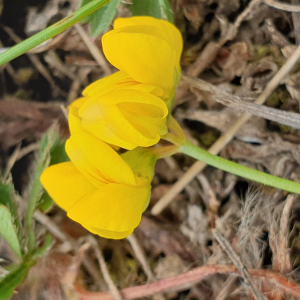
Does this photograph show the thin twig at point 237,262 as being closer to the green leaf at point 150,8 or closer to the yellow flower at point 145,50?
the yellow flower at point 145,50

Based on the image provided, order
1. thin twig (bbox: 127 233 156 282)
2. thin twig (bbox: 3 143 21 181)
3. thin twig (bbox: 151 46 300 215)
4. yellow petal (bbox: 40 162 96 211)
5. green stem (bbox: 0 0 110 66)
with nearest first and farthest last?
green stem (bbox: 0 0 110 66) < yellow petal (bbox: 40 162 96 211) < thin twig (bbox: 151 46 300 215) < thin twig (bbox: 127 233 156 282) < thin twig (bbox: 3 143 21 181)

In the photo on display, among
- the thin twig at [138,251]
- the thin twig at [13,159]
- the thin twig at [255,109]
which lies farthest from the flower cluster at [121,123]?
the thin twig at [13,159]

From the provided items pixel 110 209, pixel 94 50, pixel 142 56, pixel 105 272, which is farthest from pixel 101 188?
pixel 94 50

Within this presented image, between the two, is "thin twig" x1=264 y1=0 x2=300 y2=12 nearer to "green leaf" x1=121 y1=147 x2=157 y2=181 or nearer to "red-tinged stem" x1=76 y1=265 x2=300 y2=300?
"green leaf" x1=121 y1=147 x2=157 y2=181

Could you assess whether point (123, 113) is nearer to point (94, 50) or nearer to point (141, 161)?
point (141, 161)

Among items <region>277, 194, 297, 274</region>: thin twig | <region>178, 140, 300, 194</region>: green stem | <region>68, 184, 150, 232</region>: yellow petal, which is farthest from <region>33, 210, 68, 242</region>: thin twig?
<region>277, 194, 297, 274</region>: thin twig
